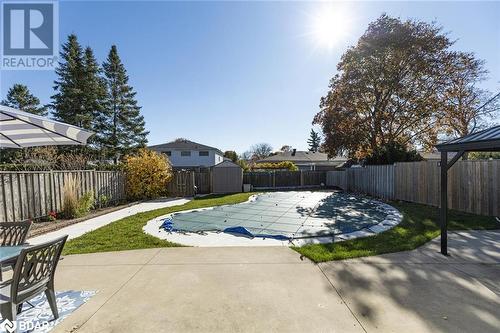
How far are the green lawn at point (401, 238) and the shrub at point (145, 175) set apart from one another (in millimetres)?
10921

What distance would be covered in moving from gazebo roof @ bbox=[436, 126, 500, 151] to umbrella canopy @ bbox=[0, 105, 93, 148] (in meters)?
6.23

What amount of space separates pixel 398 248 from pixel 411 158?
1115 cm

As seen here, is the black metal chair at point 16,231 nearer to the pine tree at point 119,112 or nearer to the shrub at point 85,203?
the shrub at point 85,203

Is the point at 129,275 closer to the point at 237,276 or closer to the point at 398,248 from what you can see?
the point at 237,276

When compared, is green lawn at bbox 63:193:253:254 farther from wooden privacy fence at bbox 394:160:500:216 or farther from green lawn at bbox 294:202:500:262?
wooden privacy fence at bbox 394:160:500:216

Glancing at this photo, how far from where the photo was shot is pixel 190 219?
8570 mm

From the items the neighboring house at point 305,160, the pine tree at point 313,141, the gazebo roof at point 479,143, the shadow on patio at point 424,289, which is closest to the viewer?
the shadow on patio at point 424,289

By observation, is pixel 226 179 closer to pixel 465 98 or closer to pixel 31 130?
pixel 31 130

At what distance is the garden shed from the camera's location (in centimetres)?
1844

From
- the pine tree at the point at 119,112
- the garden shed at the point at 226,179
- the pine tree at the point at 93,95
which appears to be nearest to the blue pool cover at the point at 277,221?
the garden shed at the point at 226,179

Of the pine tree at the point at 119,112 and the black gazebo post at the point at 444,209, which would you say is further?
the pine tree at the point at 119,112

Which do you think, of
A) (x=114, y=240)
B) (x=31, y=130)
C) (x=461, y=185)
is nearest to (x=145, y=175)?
(x=114, y=240)

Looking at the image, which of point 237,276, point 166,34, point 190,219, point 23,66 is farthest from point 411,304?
point 166,34

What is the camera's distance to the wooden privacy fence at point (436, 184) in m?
8.42
